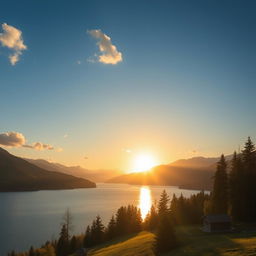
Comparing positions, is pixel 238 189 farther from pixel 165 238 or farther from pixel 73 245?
pixel 73 245

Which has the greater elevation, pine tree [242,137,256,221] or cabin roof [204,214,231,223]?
pine tree [242,137,256,221]

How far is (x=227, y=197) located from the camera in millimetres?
79312

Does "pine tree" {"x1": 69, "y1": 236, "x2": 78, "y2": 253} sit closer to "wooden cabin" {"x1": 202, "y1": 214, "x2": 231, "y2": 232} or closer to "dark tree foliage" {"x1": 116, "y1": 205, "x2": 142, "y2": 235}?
"dark tree foliage" {"x1": 116, "y1": 205, "x2": 142, "y2": 235}

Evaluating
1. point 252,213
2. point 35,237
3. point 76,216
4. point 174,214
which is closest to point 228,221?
point 252,213

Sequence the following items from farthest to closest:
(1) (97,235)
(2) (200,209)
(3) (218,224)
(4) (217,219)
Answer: (1) (97,235)
(2) (200,209)
(4) (217,219)
(3) (218,224)

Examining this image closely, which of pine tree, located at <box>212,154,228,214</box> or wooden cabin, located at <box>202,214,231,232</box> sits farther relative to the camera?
pine tree, located at <box>212,154,228,214</box>

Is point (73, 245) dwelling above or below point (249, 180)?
below

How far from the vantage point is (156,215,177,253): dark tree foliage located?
2116 inches

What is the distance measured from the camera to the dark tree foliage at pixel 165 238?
53750mm

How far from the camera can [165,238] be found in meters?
55.0

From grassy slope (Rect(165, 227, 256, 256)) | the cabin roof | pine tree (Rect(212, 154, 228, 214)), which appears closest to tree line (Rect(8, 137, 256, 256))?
pine tree (Rect(212, 154, 228, 214))

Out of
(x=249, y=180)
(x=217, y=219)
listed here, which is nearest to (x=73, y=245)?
(x=217, y=219)

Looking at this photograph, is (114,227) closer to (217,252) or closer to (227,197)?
(227,197)

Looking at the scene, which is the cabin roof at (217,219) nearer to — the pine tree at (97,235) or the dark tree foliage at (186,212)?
the dark tree foliage at (186,212)
